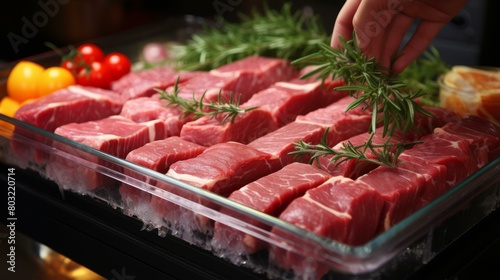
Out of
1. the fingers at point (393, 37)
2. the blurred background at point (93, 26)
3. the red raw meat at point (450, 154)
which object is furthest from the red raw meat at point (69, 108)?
the blurred background at point (93, 26)

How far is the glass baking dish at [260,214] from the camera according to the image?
1.17 m

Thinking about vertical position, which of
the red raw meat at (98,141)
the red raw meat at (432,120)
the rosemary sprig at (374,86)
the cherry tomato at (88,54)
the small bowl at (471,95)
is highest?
the rosemary sprig at (374,86)

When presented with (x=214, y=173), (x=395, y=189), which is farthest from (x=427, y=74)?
(x=214, y=173)

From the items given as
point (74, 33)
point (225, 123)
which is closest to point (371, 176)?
point (225, 123)

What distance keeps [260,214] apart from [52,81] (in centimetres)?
128

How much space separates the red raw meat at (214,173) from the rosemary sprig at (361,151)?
113mm

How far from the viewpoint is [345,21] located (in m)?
1.76

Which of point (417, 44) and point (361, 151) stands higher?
point (417, 44)

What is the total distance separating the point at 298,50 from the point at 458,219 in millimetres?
1184

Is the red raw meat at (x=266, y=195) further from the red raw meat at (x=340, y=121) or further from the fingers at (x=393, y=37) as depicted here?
the fingers at (x=393, y=37)

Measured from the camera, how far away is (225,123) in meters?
1.78

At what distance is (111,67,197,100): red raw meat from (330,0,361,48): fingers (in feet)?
1.90

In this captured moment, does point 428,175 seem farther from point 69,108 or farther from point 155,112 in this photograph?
point 69,108

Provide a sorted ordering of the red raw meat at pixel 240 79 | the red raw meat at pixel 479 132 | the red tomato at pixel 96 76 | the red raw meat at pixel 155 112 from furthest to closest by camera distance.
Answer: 1. the red tomato at pixel 96 76
2. the red raw meat at pixel 240 79
3. the red raw meat at pixel 155 112
4. the red raw meat at pixel 479 132
